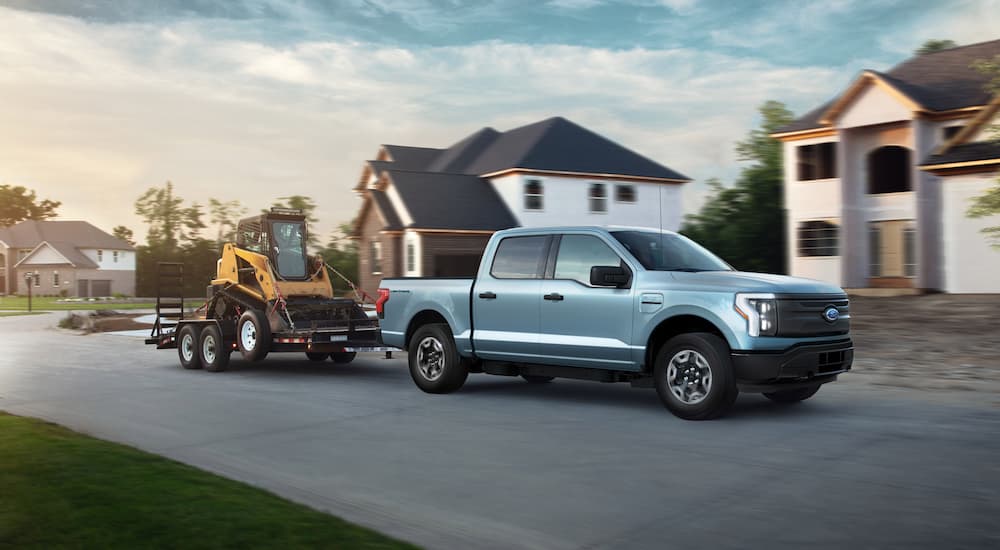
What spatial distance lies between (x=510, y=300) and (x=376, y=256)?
1244 inches

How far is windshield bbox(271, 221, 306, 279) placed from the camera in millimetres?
16734

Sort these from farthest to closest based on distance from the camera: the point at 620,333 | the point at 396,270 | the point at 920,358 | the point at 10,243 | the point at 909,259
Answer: the point at 10,243 → the point at 396,270 → the point at 909,259 → the point at 920,358 → the point at 620,333

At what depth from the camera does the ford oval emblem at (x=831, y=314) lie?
9.60 meters

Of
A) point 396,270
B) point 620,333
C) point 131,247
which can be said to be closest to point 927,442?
point 620,333

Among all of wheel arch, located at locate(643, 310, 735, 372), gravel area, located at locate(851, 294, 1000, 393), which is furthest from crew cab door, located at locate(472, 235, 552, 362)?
gravel area, located at locate(851, 294, 1000, 393)

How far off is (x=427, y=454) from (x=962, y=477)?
13.8 ft

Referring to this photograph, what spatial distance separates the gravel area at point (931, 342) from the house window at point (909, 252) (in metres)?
5.62

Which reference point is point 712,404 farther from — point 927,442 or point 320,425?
point 320,425

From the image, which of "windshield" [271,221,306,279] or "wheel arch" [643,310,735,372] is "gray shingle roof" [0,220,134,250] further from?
"wheel arch" [643,310,735,372]

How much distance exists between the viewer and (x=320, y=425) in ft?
31.9

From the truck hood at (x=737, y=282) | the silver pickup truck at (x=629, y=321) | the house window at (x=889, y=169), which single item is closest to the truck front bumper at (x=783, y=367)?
the silver pickup truck at (x=629, y=321)

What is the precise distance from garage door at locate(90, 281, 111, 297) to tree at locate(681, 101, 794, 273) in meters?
74.2

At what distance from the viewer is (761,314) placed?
9.13 metres

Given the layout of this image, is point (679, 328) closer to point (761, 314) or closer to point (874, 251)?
point (761, 314)
